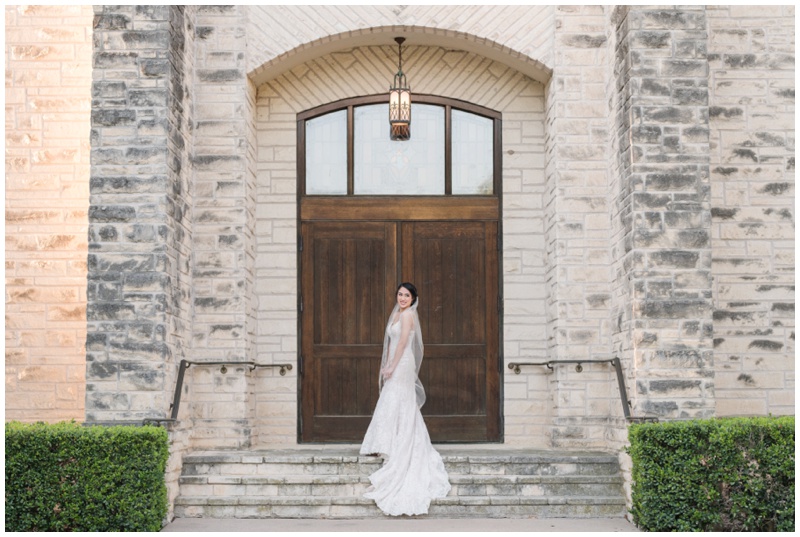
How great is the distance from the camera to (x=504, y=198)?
32.4 feet

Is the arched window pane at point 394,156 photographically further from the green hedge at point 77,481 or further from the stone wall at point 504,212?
the green hedge at point 77,481

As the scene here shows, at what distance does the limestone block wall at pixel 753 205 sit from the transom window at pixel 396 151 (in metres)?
2.23

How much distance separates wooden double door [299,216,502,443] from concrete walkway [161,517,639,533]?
194cm

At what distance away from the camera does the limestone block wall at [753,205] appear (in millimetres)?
9141

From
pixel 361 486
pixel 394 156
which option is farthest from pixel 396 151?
pixel 361 486

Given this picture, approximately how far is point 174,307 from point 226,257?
95 centimetres

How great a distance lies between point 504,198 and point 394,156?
1201mm

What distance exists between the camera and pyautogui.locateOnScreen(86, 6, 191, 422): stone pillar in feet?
26.3

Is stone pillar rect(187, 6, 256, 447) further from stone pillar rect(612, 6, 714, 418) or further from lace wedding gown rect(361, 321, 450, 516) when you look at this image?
stone pillar rect(612, 6, 714, 418)

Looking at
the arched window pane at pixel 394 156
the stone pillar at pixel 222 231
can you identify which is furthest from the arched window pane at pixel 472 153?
the stone pillar at pixel 222 231

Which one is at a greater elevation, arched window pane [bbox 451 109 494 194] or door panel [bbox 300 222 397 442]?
arched window pane [bbox 451 109 494 194]

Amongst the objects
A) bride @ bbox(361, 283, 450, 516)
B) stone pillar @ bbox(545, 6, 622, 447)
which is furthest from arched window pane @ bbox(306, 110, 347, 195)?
stone pillar @ bbox(545, 6, 622, 447)

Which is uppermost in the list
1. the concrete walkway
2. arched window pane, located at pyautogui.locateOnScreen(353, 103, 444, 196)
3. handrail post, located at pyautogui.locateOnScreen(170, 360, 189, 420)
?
arched window pane, located at pyautogui.locateOnScreen(353, 103, 444, 196)

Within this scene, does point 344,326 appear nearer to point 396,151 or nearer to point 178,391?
point 396,151
